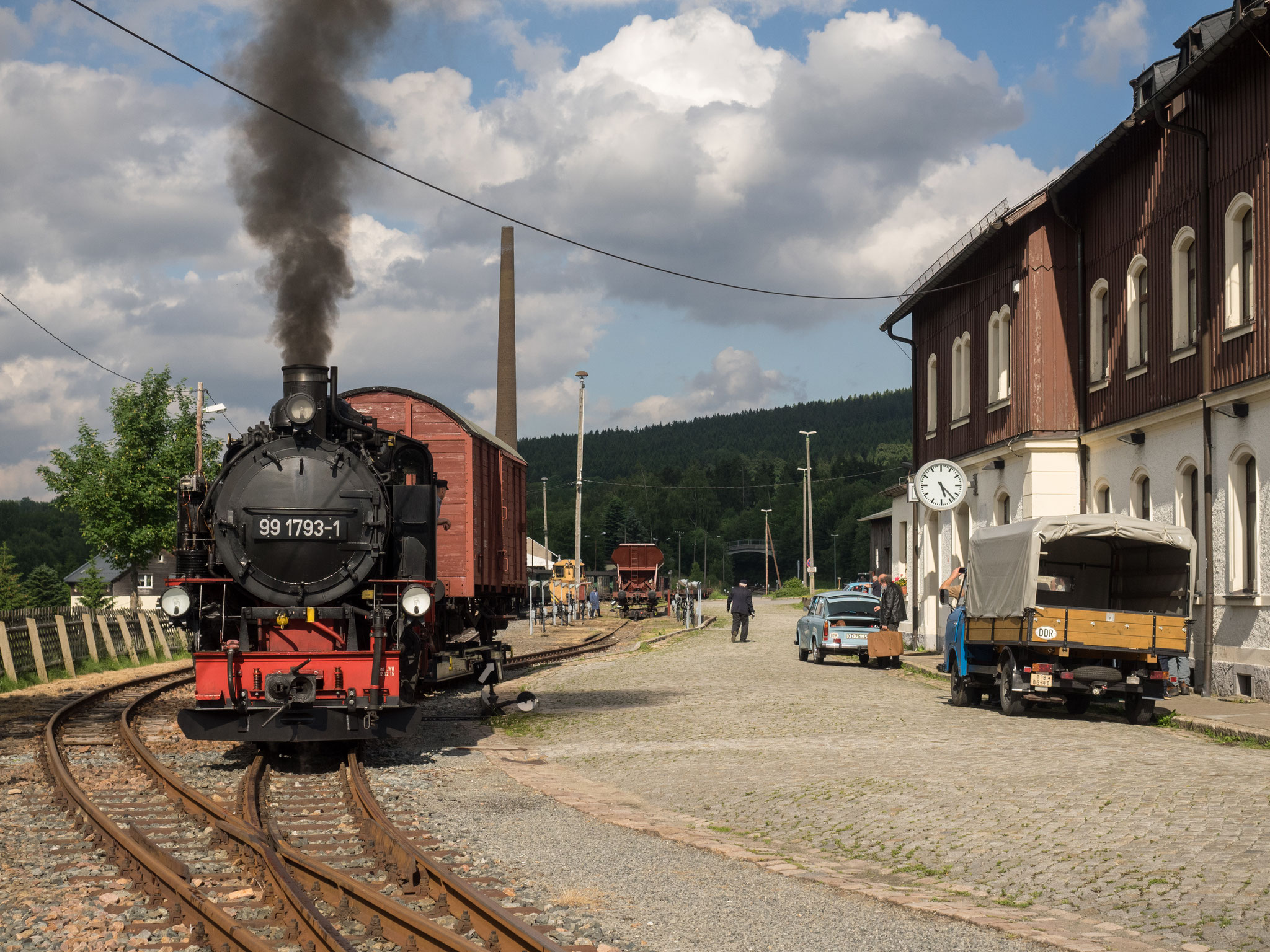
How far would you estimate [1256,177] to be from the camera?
17125 millimetres

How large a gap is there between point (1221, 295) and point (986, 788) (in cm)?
1076

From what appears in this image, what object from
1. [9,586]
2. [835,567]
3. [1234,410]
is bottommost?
[9,586]

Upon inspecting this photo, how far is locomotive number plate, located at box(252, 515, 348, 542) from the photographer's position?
463 inches

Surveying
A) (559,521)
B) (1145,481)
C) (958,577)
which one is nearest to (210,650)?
(958,577)

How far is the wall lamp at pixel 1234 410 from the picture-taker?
56.9 ft

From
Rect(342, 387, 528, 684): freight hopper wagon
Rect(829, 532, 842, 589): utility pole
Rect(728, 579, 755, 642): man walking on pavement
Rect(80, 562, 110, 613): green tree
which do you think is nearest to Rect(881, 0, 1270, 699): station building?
Rect(728, 579, 755, 642): man walking on pavement

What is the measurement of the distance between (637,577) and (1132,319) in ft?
120

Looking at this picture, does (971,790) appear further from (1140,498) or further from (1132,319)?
(1132,319)

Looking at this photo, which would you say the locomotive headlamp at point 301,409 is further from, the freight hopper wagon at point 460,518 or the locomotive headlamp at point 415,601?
the freight hopper wagon at point 460,518

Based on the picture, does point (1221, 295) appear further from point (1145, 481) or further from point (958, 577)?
point (958, 577)

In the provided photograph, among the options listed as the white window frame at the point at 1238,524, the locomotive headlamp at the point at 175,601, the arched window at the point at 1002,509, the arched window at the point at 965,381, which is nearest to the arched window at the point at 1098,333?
the arched window at the point at 1002,509

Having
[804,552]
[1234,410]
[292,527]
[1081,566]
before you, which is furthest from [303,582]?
[804,552]

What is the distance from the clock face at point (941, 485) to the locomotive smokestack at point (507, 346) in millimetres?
28269

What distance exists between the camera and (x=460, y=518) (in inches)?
648
